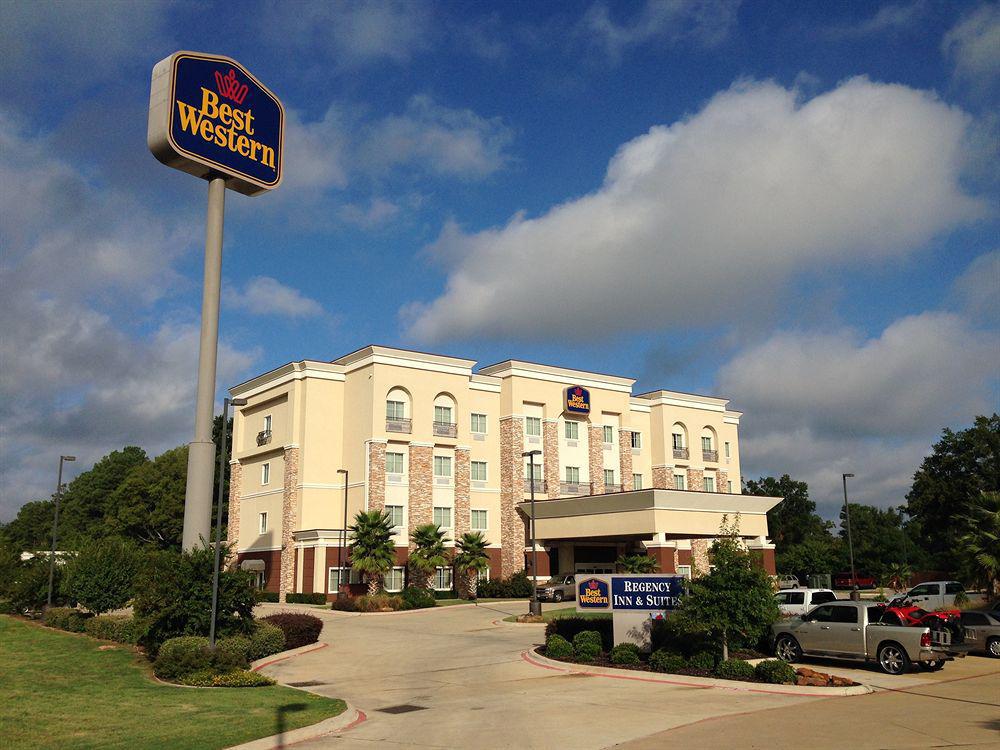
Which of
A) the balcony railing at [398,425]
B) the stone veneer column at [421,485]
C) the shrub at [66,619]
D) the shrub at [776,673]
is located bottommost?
the shrub at [776,673]

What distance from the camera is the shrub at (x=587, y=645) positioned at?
23875 mm

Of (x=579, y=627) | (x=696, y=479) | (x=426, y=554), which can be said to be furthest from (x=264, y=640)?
(x=696, y=479)

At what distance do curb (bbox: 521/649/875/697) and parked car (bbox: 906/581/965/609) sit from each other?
1950 cm

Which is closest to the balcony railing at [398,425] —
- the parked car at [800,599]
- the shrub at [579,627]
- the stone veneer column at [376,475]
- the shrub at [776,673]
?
the stone veneer column at [376,475]

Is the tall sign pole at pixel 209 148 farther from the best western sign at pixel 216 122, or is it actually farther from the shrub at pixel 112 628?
the shrub at pixel 112 628

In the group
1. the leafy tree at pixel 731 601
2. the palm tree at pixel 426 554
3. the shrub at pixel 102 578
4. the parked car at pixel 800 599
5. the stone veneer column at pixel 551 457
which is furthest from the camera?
the stone veneer column at pixel 551 457

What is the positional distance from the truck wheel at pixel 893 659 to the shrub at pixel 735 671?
12.9ft

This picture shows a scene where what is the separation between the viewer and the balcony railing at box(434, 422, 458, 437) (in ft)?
194

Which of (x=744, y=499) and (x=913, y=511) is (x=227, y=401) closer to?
(x=744, y=499)

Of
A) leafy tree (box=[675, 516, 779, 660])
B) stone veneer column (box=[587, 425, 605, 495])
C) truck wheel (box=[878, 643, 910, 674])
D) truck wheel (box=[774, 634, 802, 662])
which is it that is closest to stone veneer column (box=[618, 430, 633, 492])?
stone veneer column (box=[587, 425, 605, 495])

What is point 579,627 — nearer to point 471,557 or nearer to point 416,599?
point 416,599

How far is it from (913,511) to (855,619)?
209 ft

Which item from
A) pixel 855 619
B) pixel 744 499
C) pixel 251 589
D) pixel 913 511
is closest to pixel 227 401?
pixel 251 589

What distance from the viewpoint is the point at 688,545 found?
206 ft
